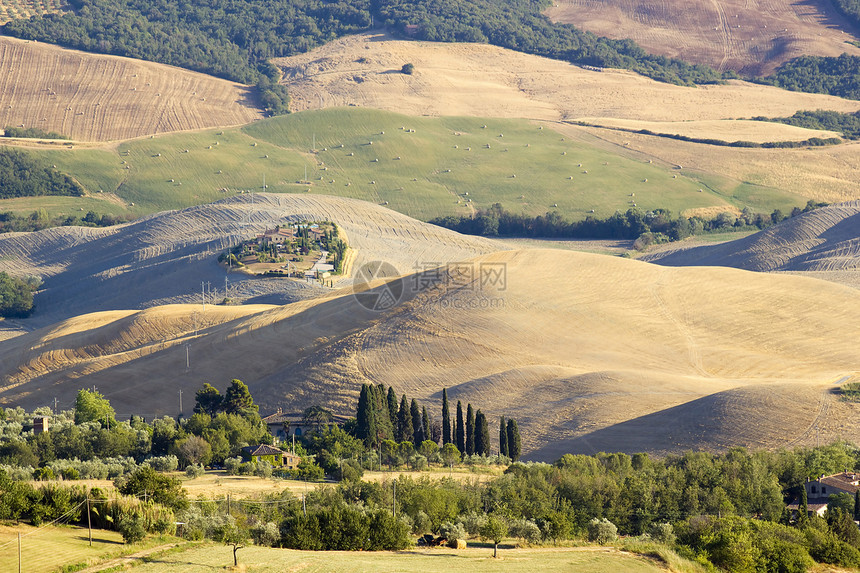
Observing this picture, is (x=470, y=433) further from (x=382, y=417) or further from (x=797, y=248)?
(x=797, y=248)

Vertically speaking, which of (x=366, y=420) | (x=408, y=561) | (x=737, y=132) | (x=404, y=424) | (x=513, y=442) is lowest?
(x=404, y=424)

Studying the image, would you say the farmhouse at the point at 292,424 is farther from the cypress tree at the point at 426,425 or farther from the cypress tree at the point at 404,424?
the cypress tree at the point at 426,425

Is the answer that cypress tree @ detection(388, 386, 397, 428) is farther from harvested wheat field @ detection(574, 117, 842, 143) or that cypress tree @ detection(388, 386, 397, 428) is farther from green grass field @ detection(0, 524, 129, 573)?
harvested wheat field @ detection(574, 117, 842, 143)

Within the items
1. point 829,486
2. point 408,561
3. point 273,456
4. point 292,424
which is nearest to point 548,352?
point 292,424

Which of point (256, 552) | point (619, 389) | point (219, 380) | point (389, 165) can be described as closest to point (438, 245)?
point (389, 165)

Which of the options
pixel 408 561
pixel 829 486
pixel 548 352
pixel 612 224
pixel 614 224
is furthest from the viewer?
pixel 612 224

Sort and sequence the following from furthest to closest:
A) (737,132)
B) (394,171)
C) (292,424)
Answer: (737,132) → (394,171) → (292,424)
